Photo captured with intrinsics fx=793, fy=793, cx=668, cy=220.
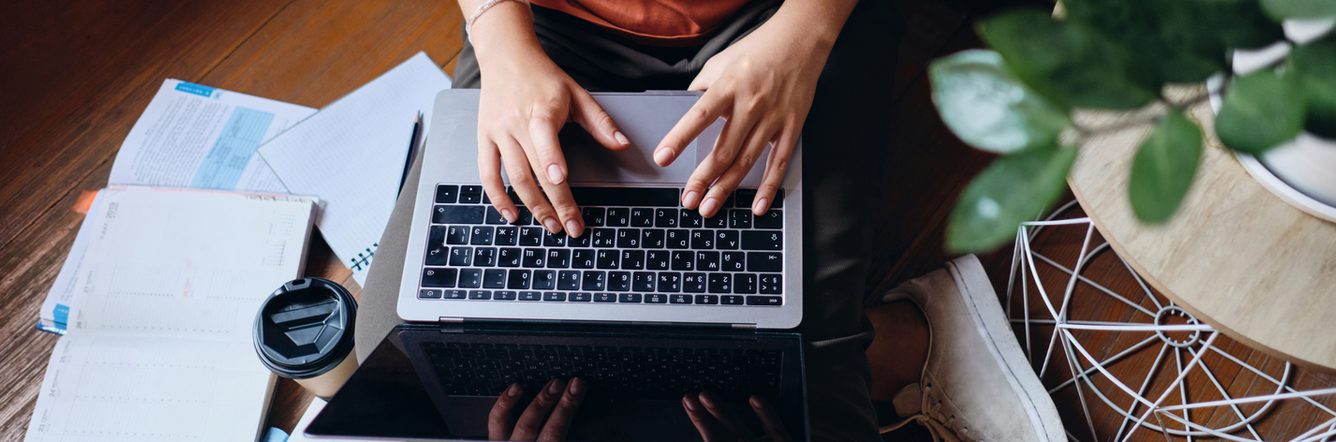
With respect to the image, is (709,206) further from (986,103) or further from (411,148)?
(411,148)

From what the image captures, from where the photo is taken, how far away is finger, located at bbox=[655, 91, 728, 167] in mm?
739

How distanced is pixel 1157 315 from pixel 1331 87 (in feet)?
3.15

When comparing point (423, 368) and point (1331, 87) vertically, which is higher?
point (1331, 87)

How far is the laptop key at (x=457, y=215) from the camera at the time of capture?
31.9 inches

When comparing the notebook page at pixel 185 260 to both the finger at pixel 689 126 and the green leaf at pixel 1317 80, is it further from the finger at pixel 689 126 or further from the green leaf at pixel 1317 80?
the green leaf at pixel 1317 80

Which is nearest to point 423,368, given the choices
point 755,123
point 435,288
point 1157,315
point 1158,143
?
point 435,288

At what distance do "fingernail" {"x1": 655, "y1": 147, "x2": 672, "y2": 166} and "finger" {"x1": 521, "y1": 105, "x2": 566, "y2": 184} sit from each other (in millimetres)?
90

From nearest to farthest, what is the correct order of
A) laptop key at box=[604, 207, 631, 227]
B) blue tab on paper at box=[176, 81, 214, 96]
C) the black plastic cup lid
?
laptop key at box=[604, 207, 631, 227] → the black plastic cup lid → blue tab on paper at box=[176, 81, 214, 96]

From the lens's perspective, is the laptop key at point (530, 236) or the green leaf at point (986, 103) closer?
the green leaf at point (986, 103)

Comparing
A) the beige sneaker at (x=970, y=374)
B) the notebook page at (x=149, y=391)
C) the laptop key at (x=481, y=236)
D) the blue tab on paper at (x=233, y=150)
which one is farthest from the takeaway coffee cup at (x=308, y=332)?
the beige sneaker at (x=970, y=374)

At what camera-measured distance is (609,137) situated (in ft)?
2.52

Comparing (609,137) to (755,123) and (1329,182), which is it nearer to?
(755,123)

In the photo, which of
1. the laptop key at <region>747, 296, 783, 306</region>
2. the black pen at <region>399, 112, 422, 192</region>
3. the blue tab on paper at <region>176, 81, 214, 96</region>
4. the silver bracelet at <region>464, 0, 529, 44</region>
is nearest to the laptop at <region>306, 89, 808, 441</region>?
the laptop key at <region>747, 296, 783, 306</region>

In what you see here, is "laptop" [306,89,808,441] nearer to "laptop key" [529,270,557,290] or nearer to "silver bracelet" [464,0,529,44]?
"laptop key" [529,270,557,290]
